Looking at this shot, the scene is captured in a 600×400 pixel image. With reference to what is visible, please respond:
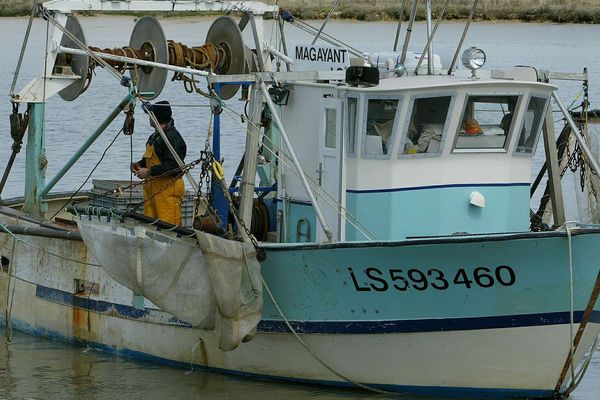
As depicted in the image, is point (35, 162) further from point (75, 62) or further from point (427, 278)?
point (427, 278)

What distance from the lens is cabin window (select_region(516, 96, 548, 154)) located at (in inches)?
436

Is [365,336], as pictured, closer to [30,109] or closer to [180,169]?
[180,169]

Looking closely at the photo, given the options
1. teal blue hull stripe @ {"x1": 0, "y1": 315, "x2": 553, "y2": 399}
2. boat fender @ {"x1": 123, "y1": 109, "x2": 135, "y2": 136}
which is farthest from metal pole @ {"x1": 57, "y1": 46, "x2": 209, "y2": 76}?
teal blue hull stripe @ {"x1": 0, "y1": 315, "x2": 553, "y2": 399}

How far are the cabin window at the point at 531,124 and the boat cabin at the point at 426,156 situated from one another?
0.04 feet

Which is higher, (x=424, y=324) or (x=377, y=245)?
(x=377, y=245)

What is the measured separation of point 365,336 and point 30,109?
4729 millimetres

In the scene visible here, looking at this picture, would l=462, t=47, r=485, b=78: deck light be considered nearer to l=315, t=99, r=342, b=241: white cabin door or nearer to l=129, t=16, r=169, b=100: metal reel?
l=315, t=99, r=342, b=241: white cabin door

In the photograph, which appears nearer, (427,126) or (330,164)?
(427,126)

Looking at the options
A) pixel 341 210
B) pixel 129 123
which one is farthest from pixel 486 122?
pixel 129 123

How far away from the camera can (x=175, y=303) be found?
10.7m

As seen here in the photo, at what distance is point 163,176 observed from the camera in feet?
38.8

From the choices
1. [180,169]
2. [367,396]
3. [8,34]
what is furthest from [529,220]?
[8,34]

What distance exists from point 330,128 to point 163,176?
70.0 inches

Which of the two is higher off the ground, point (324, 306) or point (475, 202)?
point (475, 202)
